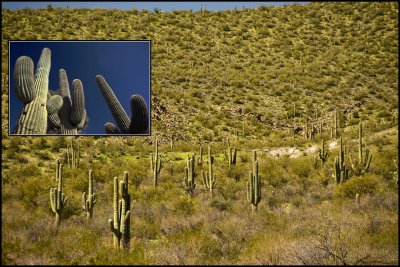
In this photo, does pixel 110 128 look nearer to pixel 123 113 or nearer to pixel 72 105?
pixel 123 113

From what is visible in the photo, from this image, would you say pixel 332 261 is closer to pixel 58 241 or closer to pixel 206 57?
pixel 58 241

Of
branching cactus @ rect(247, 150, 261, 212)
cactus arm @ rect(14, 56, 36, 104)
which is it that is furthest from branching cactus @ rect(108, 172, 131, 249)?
cactus arm @ rect(14, 56, 36, 104)

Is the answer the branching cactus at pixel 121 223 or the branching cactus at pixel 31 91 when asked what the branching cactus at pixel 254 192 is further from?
the branching cactus at pixel 31 91

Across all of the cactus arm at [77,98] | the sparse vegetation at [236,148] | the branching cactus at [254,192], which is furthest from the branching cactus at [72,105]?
the branching cactus at [254,192]

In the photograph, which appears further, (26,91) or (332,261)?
(26,91)

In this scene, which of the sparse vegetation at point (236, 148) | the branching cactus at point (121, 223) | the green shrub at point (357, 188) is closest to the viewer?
the sparse vegetation at point (236, 148)

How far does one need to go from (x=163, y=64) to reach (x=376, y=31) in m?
22.5

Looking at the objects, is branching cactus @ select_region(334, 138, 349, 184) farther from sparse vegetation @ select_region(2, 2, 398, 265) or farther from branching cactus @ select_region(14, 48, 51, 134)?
branching cactus @ select_region(14, 48, 51, 134)

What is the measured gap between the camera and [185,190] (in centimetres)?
1606

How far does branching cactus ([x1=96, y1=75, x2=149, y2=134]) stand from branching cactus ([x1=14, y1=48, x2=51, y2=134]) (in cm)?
242

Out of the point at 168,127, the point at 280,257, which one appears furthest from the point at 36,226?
the point at 168,127

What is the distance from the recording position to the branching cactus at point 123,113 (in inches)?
705

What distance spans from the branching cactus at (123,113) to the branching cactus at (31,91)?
7.94ft

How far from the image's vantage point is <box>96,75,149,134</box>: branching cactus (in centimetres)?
1791
